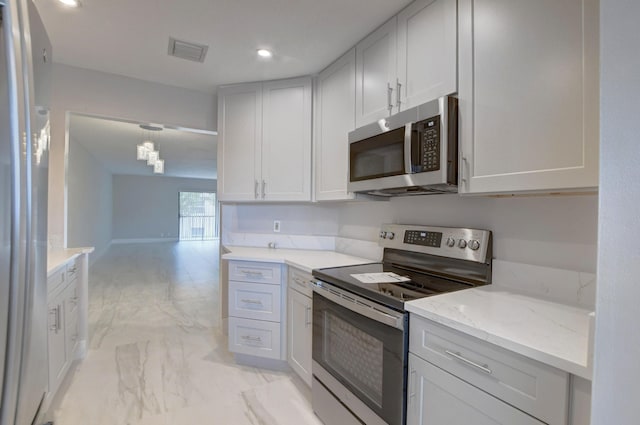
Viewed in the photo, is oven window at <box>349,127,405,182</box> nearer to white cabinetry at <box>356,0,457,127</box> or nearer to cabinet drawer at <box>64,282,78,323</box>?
white cabinetry at <box>356,0,457,127</box>

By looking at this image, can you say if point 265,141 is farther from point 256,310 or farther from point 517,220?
point 517,220

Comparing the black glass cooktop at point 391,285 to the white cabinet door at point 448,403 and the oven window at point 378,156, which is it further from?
the oven window at point 378,156

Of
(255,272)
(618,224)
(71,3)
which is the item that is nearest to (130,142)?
(71,3)

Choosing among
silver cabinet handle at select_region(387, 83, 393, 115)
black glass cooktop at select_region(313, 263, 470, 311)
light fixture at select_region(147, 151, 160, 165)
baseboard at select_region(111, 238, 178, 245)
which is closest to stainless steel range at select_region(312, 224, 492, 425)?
black glass cooktop at select_region(313, 263, 470, 311)

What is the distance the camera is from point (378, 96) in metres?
1.94

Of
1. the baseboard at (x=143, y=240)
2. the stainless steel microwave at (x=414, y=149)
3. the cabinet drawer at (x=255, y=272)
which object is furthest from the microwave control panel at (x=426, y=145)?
the baseboard at (x=143, y=240)

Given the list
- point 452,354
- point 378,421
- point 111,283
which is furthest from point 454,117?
point 111,283

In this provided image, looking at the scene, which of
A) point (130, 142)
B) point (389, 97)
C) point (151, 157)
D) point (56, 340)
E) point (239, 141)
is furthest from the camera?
point (130, 142)

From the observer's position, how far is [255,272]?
7.89 feet

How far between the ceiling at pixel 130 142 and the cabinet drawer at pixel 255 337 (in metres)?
2.50

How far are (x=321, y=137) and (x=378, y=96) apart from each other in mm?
653

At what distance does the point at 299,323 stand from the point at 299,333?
67 millimetres

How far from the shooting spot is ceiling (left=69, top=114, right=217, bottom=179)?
4.60m

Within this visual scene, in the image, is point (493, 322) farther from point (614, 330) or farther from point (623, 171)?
point (623, 171)
